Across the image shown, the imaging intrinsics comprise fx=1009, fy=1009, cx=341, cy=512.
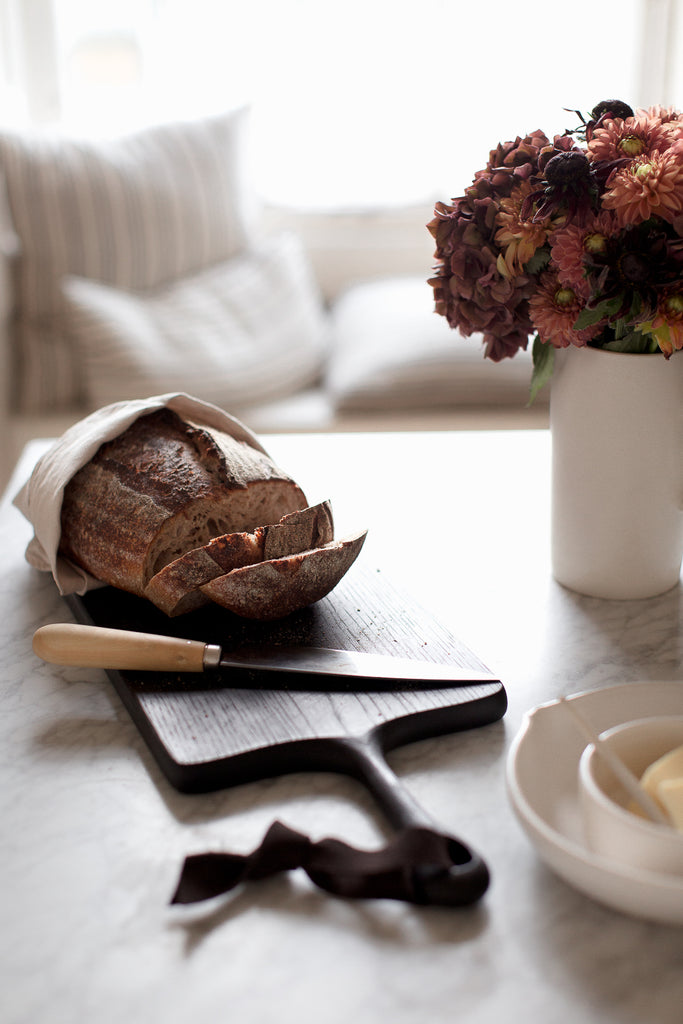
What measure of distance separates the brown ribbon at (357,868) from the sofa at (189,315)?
5.63ft

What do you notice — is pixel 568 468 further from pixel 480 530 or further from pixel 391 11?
pixel 391 11

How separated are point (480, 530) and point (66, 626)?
516 mm

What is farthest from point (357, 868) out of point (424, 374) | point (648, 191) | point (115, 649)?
point (424, 374)

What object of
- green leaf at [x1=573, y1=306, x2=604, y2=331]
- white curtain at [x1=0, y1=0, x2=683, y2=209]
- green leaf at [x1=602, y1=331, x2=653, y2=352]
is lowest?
green leaf at [x1=602, y1=331, x2=653, y2=352]

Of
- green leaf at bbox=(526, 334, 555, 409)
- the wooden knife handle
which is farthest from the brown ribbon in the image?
green leaf at bbox=(526, 334, 555, 409)

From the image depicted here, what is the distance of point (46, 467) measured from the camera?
1.10m

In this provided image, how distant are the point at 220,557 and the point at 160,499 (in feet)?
0.34

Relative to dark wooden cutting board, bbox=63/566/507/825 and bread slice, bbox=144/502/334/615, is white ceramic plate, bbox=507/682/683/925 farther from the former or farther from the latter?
bread slice, bbox=144/502/334/615

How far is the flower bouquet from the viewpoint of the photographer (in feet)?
2.67

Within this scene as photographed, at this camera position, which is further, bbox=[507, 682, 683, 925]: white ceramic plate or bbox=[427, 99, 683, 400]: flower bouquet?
bbox=[427, 99, 683, 400]: flower bouquet

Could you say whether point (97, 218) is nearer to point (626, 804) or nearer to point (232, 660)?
point (232, 660)

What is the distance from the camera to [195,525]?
3.23 ft

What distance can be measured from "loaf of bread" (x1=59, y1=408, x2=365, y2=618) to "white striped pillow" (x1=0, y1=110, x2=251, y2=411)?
1.46 m

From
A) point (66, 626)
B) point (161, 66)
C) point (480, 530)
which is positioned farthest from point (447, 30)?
point (66, 626)
